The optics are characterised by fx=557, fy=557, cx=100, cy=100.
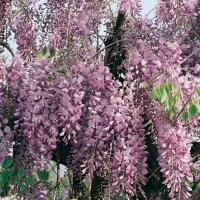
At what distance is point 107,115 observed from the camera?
12.1ft

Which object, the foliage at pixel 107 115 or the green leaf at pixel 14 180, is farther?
the green leaf at pixel 14 180

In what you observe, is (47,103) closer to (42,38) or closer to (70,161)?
(70,161)

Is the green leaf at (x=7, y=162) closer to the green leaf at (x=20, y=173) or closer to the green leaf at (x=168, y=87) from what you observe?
the green leaf at (x=20, y=173)

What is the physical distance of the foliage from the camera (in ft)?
12.0

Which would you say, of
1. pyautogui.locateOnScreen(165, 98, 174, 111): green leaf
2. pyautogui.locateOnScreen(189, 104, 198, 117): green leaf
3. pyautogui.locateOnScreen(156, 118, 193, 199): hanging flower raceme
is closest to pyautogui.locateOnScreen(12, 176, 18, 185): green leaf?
pyautogui.locateOnScreen(156, 118, 193, 199): hanging flower raceme

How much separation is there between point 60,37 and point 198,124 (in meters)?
1.44

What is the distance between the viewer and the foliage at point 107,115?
12.0 feet

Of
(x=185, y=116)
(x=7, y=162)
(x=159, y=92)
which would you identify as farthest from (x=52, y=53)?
(x=185, y=116)

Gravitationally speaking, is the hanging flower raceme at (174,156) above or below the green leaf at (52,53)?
below

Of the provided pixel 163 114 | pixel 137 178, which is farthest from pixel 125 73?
pixel 137 178

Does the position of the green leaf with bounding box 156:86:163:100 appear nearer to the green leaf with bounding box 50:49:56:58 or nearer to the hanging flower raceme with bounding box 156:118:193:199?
the hanging flower raceme with bounding box 156:118:193:199

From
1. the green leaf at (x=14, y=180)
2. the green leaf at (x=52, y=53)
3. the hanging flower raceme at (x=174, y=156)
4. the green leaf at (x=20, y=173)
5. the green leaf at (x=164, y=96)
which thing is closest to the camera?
the green leaf at (x=164, y=96)

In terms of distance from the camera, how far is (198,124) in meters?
4.35

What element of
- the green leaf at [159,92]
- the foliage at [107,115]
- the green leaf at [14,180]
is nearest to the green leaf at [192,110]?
the foliage at [107,115]
